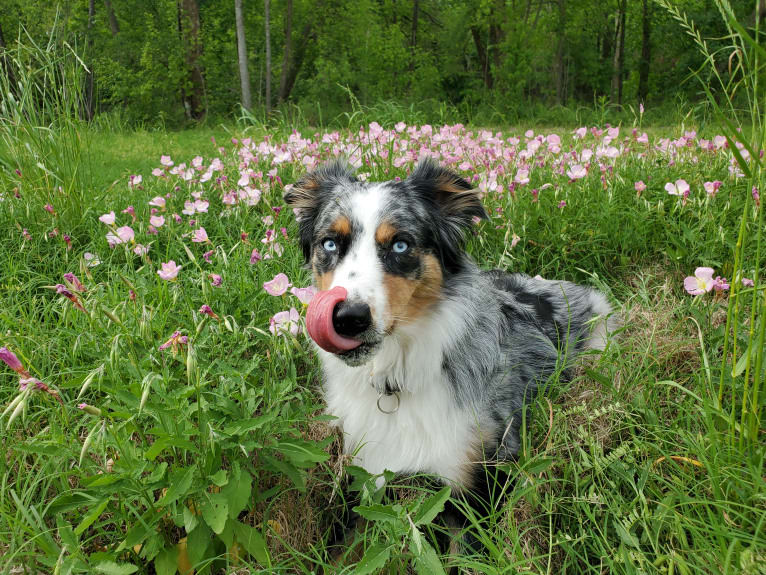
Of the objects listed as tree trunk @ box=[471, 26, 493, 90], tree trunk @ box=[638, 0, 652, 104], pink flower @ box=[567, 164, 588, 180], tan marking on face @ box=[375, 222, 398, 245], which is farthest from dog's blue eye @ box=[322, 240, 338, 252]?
tree trunk @ box=[638, 0, 652, 104]

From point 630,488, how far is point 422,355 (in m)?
1.00

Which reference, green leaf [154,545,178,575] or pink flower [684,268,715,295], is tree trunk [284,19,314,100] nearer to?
pink flower [684,268,715,295]

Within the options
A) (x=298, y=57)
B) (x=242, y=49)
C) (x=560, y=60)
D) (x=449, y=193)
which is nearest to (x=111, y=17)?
(x=298, y=57)

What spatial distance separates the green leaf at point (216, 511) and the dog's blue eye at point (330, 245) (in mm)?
1112

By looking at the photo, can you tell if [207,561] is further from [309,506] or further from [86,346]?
[86,346]

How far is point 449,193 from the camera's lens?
8.78 feet

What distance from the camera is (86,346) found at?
275 cm

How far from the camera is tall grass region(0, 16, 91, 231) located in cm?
403

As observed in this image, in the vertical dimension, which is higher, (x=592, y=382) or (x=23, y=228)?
(x=23, y=228)

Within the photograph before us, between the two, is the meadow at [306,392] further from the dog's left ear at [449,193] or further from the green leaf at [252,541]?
the dog's left ear at [449,193]

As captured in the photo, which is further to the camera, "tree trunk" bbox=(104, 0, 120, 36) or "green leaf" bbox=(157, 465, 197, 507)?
"tree trunk" bbox=(104, 0, 120, 36)

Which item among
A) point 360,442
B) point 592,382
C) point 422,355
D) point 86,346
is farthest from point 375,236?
point 86,346

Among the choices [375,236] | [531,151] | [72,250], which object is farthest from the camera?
[531,151]

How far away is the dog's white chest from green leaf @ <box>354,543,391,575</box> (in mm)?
554
